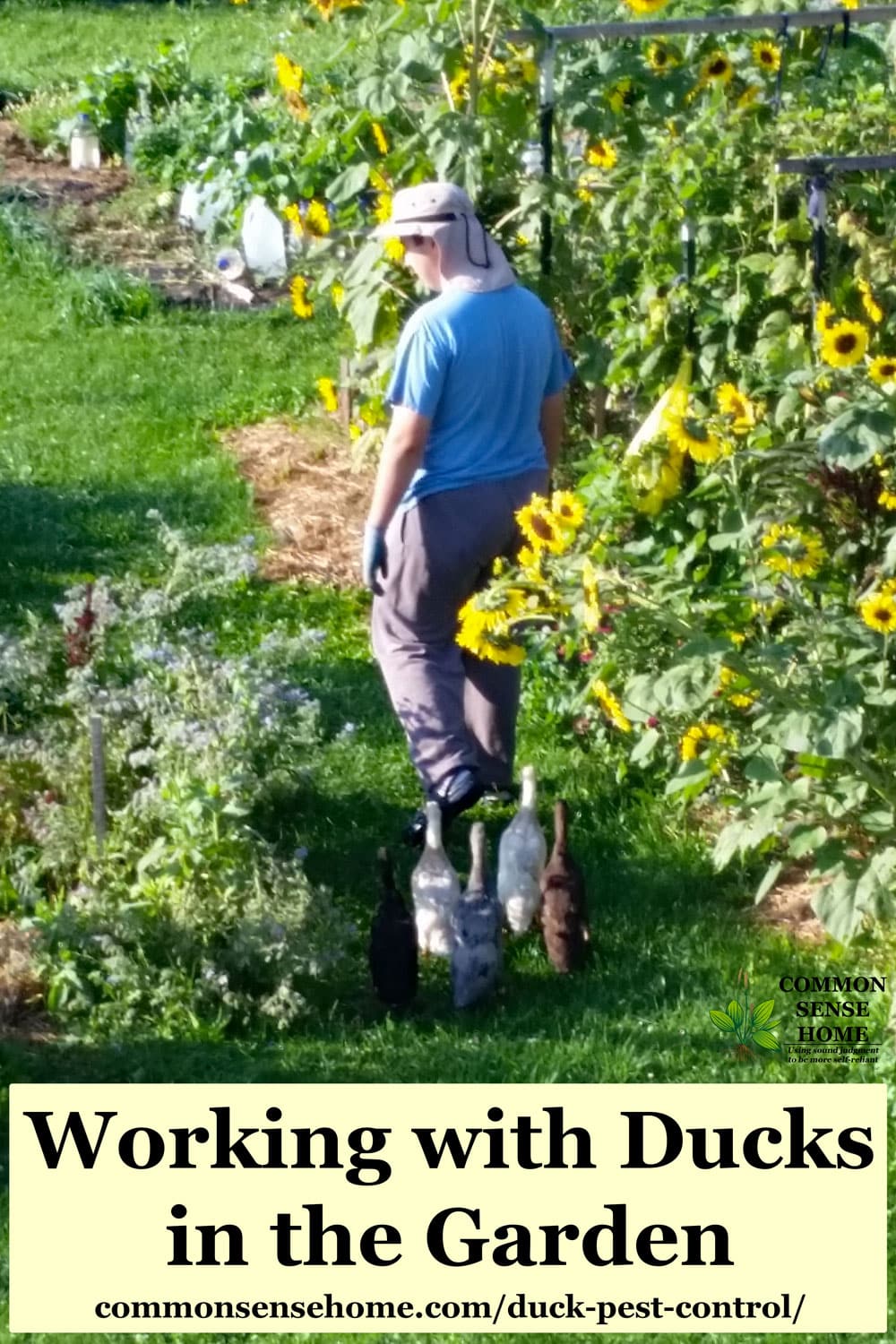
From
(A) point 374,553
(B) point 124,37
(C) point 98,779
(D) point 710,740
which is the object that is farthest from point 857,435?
(B) point 124,37

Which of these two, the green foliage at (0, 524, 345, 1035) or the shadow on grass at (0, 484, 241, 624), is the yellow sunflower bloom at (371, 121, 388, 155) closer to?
the green foliage at (0, 524, 345, 1035)

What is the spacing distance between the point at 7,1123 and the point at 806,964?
70.5 inches

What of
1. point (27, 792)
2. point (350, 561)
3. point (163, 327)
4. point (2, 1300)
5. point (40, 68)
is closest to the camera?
point (2, 1300)

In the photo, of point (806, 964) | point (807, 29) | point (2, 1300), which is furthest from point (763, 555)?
point (807, 29)

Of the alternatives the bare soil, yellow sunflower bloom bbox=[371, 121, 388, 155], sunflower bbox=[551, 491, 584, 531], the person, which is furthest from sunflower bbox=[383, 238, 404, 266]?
the bare soil

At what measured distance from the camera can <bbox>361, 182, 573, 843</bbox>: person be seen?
532 centimetres

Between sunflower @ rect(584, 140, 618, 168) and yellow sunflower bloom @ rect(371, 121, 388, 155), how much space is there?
0.63 meters

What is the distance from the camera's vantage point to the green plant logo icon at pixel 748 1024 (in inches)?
181

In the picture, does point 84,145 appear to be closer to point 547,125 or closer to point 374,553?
point 547,125

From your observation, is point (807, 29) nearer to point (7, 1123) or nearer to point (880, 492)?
point (880, 492)

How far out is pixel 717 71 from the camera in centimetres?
628

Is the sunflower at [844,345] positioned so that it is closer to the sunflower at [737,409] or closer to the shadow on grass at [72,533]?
the sunflower at [737,409]

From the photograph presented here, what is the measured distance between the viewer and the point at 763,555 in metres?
4.48

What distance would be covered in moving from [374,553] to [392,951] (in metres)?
1.20
